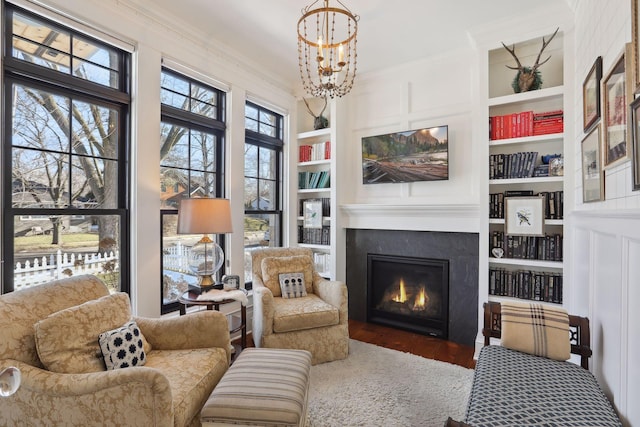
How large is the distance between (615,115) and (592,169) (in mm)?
541

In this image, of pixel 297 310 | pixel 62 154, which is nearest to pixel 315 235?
pixel 297 310

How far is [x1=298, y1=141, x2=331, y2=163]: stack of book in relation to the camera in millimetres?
3963

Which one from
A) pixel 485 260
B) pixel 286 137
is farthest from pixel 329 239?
pixel 485 260

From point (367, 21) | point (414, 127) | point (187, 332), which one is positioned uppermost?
point (367, 21)

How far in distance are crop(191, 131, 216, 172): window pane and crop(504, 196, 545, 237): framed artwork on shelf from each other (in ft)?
9.15

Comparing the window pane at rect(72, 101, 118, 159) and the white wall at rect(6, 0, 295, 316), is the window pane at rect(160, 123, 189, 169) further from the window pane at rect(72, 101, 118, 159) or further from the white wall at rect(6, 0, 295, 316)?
the window pane at rect(72, 101, 118, 159)

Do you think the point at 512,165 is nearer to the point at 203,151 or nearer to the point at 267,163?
the point at 267,163

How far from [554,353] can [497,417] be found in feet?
2.59

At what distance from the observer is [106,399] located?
4.39ft

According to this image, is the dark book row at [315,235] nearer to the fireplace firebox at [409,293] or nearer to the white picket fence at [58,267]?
the fireplace firebox at [409,293]

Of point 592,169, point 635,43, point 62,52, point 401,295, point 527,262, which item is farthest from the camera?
point 401,295

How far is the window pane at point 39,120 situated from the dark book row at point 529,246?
138 inches

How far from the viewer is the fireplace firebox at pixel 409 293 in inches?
134

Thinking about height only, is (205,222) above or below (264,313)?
above
